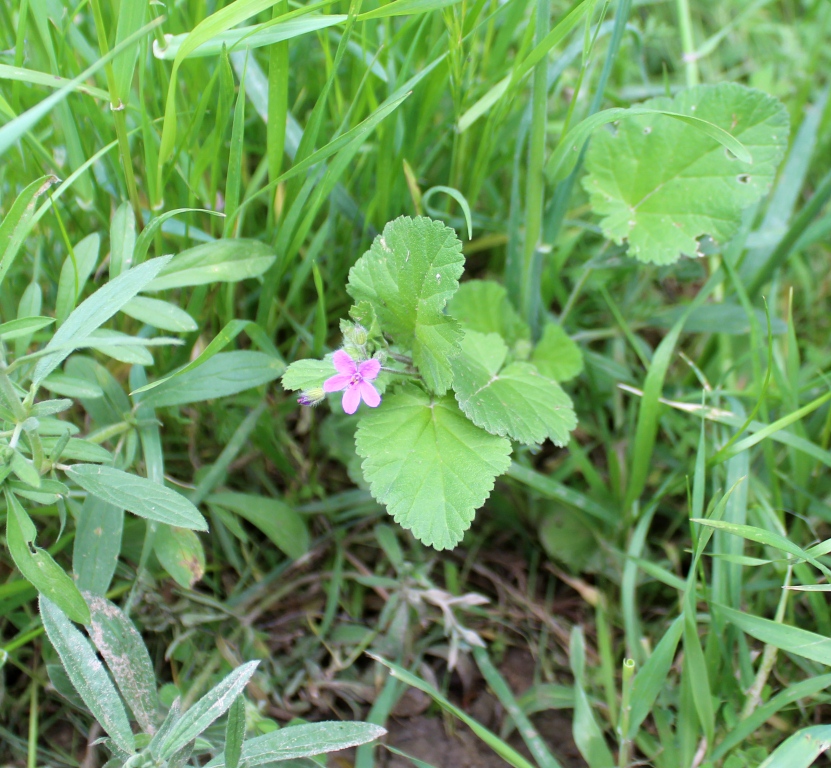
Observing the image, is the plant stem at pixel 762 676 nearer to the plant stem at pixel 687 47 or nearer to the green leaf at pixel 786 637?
the green leaf at pixel 786 637

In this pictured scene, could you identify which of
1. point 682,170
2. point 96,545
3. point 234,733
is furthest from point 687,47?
point 234,733

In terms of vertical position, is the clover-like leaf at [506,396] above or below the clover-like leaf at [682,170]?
below

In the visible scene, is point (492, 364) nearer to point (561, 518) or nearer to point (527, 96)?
point (561, 518)

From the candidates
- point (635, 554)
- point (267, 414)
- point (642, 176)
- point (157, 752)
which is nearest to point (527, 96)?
point (642, 176)

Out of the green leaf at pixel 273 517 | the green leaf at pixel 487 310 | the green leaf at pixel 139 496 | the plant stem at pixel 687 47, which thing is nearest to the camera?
the green leaf at pixel 139 496

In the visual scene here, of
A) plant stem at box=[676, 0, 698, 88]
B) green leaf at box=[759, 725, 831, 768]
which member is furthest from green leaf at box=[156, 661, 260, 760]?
plant stem at box=[676, 0, 698, 88]

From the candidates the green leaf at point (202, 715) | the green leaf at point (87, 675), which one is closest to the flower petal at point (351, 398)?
the green leaf at point (202, 715)

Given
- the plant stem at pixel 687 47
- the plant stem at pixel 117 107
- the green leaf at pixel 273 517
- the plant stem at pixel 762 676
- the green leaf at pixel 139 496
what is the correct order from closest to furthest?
the green leaf at pixel 139 496 → the plant stem at pixel 117 107 → the plant stem at pixel 762 676 → the green leaf at pixel 273 517 → the plant stem at pixel 687 47

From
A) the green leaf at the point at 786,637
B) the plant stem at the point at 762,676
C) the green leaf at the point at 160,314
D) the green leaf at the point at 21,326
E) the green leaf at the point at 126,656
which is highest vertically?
the green leaf at the point at 21,326
